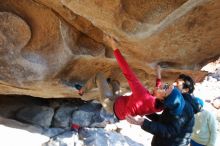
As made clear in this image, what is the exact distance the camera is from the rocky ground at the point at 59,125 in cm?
641

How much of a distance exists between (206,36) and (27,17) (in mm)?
2184

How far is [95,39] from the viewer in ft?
15.4

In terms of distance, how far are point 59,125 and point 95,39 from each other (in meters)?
3.12

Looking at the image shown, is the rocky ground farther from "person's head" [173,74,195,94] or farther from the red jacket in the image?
the red jacket

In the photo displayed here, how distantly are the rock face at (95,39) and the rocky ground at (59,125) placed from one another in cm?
120

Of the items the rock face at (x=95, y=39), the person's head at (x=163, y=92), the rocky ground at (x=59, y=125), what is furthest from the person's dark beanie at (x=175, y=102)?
the rocky ground at (x=59, y=125)

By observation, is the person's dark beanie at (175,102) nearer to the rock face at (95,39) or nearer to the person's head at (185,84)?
the person's head at (185,84)

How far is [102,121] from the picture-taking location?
769 cm

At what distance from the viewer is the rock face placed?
3.53 metres

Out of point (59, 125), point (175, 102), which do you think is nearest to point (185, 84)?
point (175, 102)

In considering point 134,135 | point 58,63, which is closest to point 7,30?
point 58,63

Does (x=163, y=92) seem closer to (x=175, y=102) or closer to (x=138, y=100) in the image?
(x=175, y=102)

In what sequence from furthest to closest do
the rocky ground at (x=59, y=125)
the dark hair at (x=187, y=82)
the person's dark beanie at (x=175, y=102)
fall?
the rocky ground at (x=59, y=125), the dark hair at (x=187, y=82), the person's dark beanie at (x=175, y=102)

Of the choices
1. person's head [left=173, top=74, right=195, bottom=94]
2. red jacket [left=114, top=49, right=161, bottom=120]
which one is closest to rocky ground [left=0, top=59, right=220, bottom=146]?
person's head [left=173, top=74, right=195, bottom=94]
